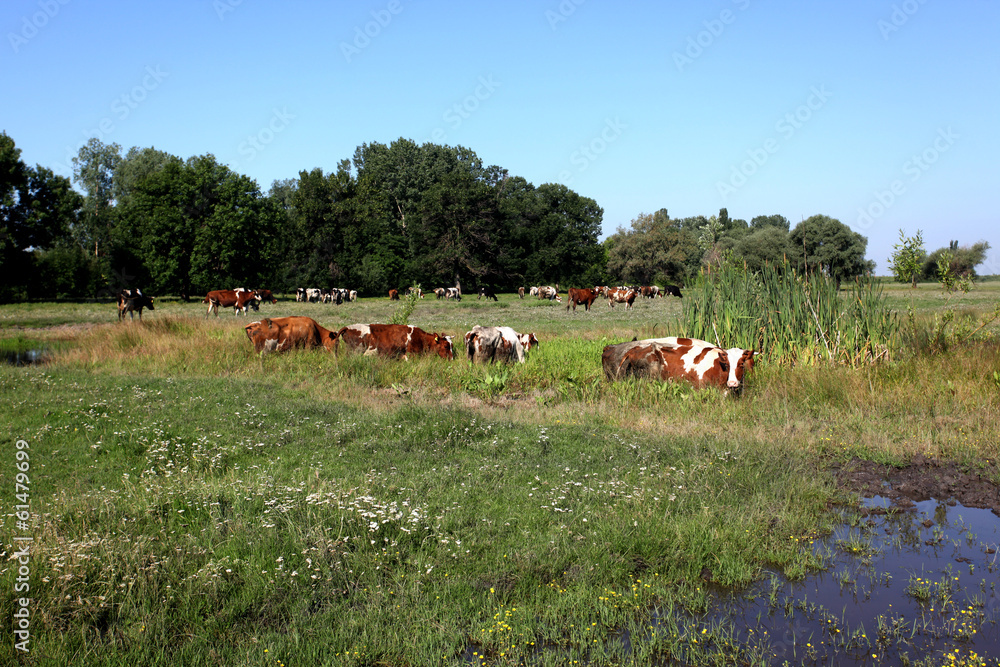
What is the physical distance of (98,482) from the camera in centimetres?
768

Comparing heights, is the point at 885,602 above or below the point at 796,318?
below

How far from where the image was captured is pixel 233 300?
149 ft

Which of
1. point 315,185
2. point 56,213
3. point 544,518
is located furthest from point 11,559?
point 315,185

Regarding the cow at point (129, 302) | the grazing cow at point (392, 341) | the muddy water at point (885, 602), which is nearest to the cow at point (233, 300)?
the cow at point (129, 302)

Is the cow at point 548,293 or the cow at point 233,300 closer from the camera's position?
the cow at point 233,300

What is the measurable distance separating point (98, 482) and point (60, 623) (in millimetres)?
3318

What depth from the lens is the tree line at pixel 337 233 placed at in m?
53.6

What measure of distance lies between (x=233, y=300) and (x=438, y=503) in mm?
42276

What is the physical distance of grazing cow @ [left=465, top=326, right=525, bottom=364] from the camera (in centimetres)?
1745

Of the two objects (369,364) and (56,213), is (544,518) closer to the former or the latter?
(369,364)

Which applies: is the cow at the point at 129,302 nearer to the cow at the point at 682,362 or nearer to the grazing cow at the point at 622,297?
the cow at the point at 682,362

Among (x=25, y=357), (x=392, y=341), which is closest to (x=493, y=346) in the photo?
(x=392, y=341)

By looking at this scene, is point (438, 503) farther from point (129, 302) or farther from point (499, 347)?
point (129, 302)

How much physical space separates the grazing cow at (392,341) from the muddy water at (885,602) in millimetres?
12440
